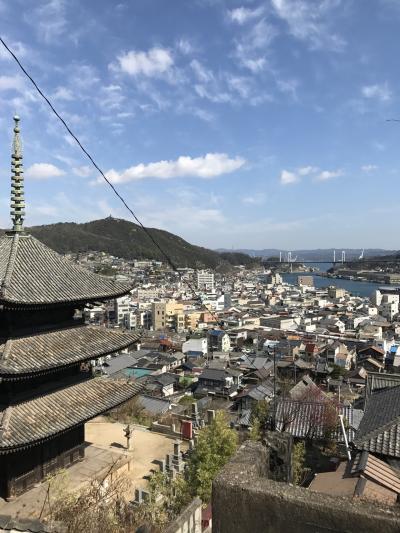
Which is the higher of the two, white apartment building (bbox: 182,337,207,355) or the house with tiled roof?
the house with tiled roof

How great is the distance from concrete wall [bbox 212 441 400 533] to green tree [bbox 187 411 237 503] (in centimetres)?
1092

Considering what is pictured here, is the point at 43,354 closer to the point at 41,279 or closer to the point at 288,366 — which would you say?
the point at 41,279

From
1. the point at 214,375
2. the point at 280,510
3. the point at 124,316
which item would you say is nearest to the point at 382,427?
the point at 280,510

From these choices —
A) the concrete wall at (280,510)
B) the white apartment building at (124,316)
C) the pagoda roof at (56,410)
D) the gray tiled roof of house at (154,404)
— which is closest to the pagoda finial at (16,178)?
the pagoda roof at (56,410)

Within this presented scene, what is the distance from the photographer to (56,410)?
12.5m

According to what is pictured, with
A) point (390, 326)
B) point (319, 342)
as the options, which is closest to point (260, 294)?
point (390, 326)

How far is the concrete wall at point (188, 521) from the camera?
23.0 ft

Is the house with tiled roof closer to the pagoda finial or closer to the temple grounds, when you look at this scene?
the temple grounds

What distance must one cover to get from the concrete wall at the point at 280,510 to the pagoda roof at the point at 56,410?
30.4ft

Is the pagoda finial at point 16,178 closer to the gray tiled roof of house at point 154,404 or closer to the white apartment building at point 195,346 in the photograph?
the gray tiled roof of house at point 154,404

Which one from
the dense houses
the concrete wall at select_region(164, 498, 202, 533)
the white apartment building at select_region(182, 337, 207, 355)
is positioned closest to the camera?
the concrete wall at select_region(164, 498, 202, 533)

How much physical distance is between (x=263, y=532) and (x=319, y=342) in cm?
7971

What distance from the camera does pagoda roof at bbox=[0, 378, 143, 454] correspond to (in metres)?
10.9

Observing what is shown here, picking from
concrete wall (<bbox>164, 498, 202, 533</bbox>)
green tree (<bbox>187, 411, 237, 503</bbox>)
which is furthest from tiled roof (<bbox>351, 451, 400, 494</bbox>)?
concrete wall (<bbox>164, 498, 202, 533</bbox>)
